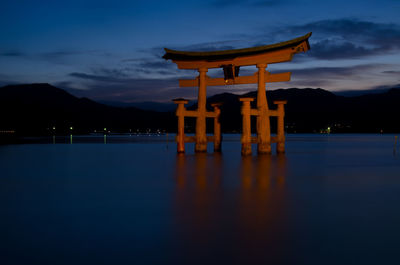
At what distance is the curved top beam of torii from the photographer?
19922mm

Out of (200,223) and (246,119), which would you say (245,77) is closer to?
(246,119)

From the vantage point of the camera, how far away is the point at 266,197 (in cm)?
1002

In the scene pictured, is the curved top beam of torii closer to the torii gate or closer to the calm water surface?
the torii gate

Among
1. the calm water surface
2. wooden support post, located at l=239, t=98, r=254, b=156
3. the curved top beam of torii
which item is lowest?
the calm water surface

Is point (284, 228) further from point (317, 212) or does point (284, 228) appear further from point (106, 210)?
point (106, 210)

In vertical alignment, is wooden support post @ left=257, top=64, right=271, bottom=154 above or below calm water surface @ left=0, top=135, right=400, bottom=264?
above

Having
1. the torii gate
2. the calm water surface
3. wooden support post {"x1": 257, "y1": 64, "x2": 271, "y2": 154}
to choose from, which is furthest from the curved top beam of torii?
the calm water surface

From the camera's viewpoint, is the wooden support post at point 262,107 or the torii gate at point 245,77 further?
the wooden support post at point 262,107

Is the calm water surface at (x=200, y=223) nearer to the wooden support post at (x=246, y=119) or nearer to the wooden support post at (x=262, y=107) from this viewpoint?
the wooden support post at (x=246, y=119)

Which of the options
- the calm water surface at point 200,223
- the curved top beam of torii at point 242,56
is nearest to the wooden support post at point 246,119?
the curved top beam of torii at point 242,56

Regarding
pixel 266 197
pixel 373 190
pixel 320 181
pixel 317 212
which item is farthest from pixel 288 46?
pixel 317 212

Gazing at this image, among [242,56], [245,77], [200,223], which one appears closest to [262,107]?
[245,77]

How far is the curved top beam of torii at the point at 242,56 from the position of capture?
19922 millimetres

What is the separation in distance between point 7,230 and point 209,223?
11.0ft
